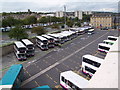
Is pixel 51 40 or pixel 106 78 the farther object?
pixel 51 40

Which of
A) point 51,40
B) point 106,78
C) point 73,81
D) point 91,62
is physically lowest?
point 73,81

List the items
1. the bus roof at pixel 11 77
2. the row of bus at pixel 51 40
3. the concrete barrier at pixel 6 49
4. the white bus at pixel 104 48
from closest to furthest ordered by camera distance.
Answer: the bus roof at pixel 11 77, the white bus at pixel 104 48, the concrete barrier at pixel 6 49, the row of bus at pixel 51 40

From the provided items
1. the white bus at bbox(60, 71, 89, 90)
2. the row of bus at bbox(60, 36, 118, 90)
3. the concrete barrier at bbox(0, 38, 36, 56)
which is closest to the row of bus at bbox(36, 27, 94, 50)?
the concrete barrier at bbox(0, 38, 36, 56)

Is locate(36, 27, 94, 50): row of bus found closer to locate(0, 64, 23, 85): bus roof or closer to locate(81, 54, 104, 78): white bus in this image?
locate(81, 54, 104, 78): white bus

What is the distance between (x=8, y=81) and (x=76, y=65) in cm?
809

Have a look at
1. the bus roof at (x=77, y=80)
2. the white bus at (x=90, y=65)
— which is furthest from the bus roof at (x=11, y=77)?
the white bus at (x=90, y=65)

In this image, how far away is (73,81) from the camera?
28.9 feet

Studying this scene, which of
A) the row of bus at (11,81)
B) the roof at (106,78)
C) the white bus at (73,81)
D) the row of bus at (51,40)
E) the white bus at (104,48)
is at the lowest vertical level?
the white bus at (73,81)

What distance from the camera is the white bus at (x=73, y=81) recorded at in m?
8.34

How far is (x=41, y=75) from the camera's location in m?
12.3

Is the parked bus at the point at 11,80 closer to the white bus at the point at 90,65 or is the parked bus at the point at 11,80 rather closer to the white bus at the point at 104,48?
the white bus at the point at 90,65

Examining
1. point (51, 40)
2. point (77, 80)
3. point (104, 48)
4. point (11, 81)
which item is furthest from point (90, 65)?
point (51, 40)

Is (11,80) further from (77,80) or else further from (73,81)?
(77,80)

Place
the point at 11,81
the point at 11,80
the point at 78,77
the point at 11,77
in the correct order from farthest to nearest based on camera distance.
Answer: the point at 78,77
the point at 11,77
the point at 11,80
the point at 11,81
